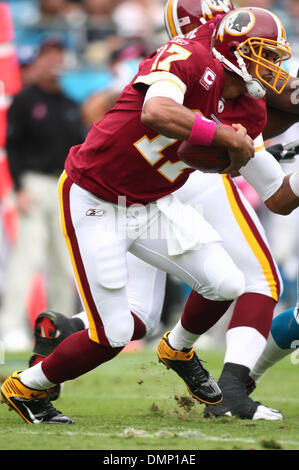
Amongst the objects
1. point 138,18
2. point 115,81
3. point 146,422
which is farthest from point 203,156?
point 138,18

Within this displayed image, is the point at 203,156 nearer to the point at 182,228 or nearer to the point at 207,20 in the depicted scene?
the point at 182,228

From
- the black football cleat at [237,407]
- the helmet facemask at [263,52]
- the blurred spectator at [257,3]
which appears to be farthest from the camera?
the blurred spectator at [257,3]

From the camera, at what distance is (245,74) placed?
430cm

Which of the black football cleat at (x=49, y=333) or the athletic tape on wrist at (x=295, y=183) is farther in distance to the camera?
the black football cleat at (x=49, y=333)

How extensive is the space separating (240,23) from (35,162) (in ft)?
15.4

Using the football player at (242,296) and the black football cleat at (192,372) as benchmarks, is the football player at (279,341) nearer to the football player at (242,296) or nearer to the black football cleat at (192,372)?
the football player at (242,296)

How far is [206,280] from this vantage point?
4418mm

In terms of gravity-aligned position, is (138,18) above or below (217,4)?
below

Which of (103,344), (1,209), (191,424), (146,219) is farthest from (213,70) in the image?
(1,209)

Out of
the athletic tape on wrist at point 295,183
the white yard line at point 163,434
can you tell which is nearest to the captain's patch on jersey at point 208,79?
the athletic tape on wrist at point 295,183

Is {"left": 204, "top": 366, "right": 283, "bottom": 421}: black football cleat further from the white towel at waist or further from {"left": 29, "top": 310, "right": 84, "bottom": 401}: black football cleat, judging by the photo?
{"left": 29, "top": 310, "right": 84, "bottom": 401}: black football cleat

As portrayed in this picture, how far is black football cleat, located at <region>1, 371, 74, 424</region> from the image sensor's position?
4602mm

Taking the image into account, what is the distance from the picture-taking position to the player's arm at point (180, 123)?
155 inches

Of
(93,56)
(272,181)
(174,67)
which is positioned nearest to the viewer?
(174,67)
